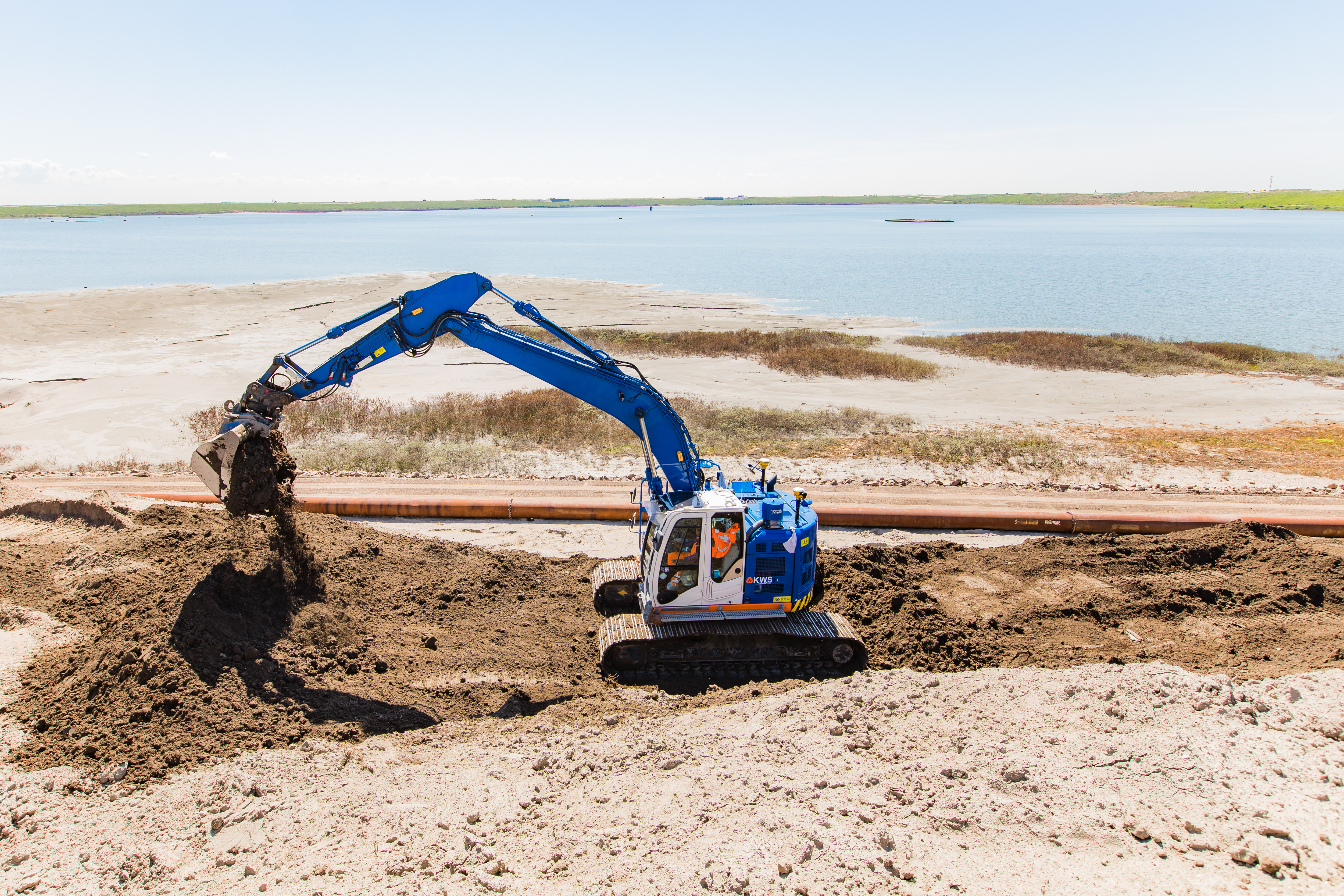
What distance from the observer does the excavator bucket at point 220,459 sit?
9.94m

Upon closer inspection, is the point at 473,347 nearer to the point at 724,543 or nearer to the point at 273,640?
the point at 724,543

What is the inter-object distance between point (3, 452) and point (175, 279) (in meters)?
52.3

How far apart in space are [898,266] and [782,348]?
55.0m

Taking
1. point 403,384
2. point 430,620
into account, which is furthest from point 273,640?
point 403,384

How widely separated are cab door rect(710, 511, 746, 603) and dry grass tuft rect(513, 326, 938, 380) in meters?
22.0

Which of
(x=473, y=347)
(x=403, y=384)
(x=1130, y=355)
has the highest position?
(x=473, y=347)

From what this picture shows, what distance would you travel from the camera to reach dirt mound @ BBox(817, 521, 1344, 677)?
35.3ft

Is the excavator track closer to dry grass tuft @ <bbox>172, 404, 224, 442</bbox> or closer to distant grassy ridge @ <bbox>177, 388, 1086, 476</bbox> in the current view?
distant grassy ridge @ <bbox>177, 388, 1086, 476</bbox>

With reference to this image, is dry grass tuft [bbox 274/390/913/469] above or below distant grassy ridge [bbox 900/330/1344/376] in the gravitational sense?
below

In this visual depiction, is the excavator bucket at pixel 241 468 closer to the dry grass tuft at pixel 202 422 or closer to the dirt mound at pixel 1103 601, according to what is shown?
the dirt mound at pixel 1103 601

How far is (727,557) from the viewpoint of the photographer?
1027 centimetres

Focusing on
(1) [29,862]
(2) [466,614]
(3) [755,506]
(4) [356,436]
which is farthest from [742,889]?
(4) [356,436]

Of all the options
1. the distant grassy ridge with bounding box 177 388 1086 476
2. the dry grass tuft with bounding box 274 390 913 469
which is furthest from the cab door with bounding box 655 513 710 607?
the dry grass tuft with bounding box 274 390 913 469

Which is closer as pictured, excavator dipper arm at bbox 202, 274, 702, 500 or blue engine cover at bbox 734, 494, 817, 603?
excavator dipper arm at bbox 202, 274, 702, 500
